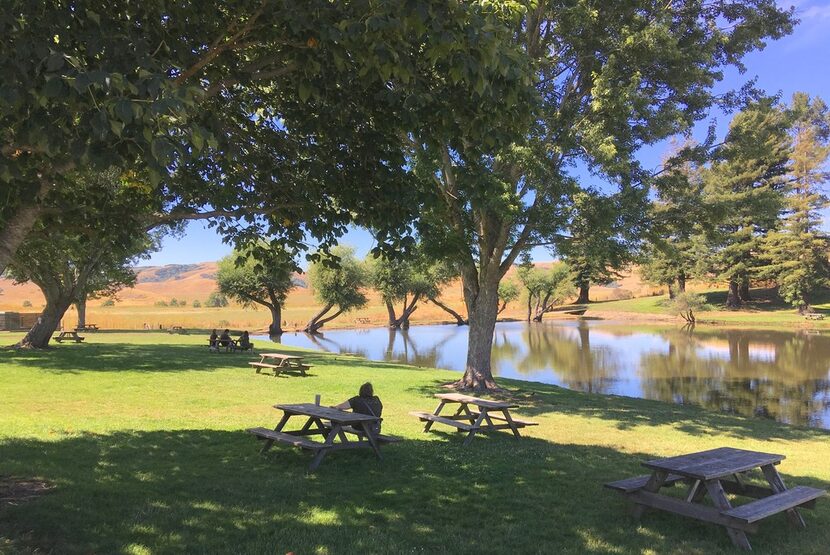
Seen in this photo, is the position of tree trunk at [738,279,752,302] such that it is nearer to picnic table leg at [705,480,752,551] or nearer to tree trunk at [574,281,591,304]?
tree trunk at [574,281,591,304]

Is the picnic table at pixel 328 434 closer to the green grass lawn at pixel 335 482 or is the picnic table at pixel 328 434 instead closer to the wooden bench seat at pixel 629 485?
the green grass lawn at pixel 335 482

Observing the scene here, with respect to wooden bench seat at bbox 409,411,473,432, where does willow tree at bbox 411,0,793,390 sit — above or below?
above

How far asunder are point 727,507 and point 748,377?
2115 cm

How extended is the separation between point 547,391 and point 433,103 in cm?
1275

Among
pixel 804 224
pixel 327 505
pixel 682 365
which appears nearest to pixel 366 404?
pixel 327 505

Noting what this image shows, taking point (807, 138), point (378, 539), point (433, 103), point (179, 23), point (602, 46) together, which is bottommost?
point (378, 539)

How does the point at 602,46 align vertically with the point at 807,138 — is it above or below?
below

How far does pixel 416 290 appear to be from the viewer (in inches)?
2181

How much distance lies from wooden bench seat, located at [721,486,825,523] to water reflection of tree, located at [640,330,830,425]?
11694 millimetres

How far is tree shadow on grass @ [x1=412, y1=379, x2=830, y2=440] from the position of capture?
1147 centimetres

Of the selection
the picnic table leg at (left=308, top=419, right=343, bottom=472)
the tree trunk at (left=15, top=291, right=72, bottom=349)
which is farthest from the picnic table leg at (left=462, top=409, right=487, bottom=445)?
the tree trunk at (left=15, top=291, right=72, bottom=349)

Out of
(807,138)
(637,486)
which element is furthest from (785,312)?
(637,486)

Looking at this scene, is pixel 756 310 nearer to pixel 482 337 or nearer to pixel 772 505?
pixel 482 337

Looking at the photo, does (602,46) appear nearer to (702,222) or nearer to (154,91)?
(702,222)
